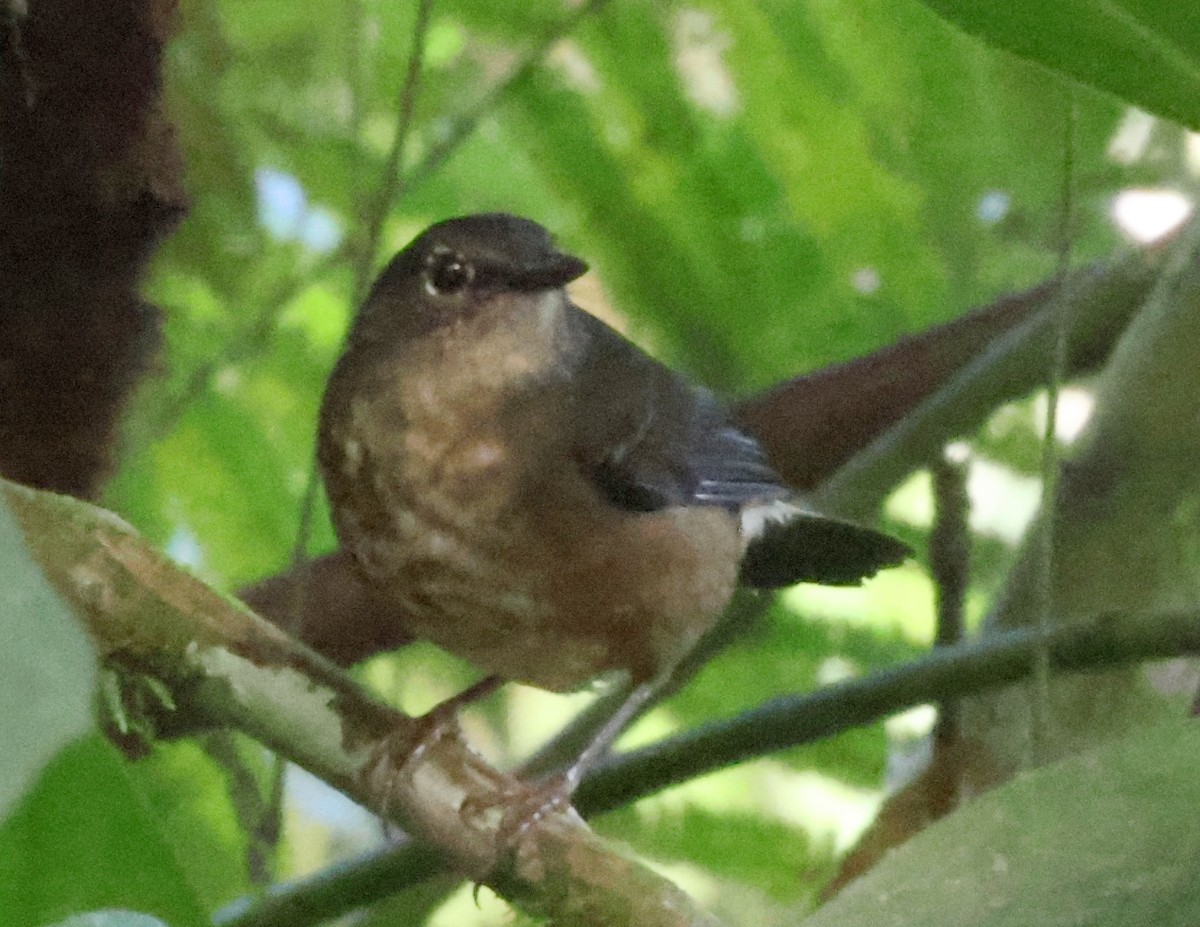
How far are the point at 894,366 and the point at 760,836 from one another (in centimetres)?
60

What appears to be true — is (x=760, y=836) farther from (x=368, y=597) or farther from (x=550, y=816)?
(x=550, y=816)

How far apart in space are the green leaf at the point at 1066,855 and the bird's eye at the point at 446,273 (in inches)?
40.6

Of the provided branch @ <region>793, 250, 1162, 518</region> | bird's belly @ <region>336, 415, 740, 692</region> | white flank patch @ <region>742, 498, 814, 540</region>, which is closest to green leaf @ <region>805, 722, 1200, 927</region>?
bird's belly @ <region>336, 415, 740, 692</region>

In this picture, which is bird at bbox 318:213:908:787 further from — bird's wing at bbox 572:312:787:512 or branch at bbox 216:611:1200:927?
branch at bbox 216:611:1200:927

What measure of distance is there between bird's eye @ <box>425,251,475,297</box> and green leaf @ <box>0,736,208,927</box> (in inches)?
41.2

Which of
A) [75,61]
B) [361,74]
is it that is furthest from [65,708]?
A: [361,74]

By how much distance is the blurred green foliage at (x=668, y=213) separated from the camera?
1764 millimetres

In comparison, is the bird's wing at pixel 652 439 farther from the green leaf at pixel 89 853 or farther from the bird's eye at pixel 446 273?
the green leaf at pixel 89 853

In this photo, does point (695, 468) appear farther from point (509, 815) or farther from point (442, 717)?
point (509, 815)

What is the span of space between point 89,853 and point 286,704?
1.29 feet

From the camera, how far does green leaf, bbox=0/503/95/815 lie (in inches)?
15.4

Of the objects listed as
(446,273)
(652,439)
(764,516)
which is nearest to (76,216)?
(446,273)

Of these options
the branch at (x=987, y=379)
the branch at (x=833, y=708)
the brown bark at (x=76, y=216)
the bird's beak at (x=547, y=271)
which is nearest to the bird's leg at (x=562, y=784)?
the branch at (x=833, y=708)

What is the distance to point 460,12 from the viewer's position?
188cm
